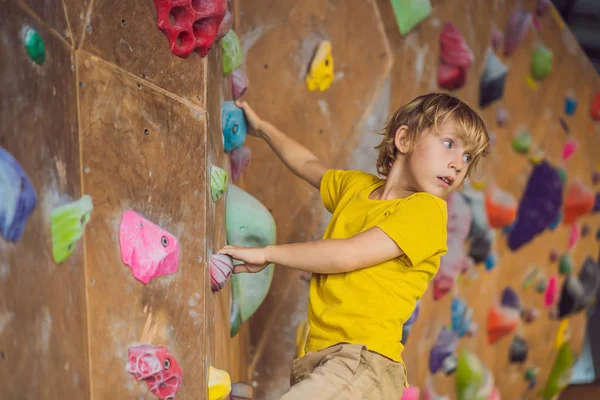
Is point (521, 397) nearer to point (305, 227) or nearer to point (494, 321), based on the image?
point (494, 321)

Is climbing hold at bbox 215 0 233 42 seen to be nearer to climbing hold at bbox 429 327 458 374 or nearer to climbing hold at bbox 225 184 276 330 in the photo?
climbing hold at bbox 225 184 276 330

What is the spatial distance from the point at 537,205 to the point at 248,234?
1523 millimetres

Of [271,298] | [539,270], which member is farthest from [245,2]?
[539,270]

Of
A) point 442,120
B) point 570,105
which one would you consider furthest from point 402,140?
point 570,105

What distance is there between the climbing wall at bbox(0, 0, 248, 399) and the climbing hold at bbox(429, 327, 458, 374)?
113 cm

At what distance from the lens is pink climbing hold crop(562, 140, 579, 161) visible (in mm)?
2840

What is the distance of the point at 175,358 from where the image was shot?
4.08ft

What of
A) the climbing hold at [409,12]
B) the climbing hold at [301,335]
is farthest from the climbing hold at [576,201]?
the climbing hold at [301,335]

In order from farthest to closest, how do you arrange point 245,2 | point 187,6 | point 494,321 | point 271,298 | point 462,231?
1. point 494,321
2. point 462,231
3. point 271,298
4. point 245,2
5. point 187,6

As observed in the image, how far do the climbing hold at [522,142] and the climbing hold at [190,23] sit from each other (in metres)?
1.57

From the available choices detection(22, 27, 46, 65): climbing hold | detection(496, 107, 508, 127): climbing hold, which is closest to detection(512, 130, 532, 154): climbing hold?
detection(496, 107, 508, 127): climbing hold

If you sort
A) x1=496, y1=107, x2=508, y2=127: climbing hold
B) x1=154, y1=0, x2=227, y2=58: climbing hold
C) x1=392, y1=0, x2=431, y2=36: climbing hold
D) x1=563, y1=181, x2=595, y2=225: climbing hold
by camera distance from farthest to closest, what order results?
x1=563, y1=181, x2=595, y2=225: climbing hold, x1=496, y1=107, x2=508, y2=127: climbing hold, x1=392, y1=0, x2=431, y2=36: climbing hold, x1=154, y1=0, x2=227, y2=58: climbing hold

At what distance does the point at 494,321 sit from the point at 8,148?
2049 mm

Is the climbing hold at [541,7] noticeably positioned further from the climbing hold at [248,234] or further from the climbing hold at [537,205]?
the climbing hold at [248,234]
